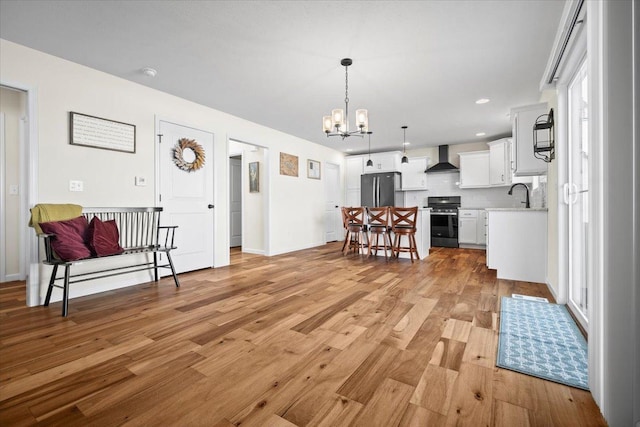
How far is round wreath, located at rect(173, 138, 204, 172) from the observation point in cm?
379

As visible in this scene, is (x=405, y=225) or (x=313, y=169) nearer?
(x=405, y=225)

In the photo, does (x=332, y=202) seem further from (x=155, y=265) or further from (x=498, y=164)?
(x=155, y=265)

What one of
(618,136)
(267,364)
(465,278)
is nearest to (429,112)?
(465,278)

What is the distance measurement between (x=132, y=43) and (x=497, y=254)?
4481mm

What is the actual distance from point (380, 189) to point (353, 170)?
40.1 inches

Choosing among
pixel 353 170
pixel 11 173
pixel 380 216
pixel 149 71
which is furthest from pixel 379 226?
pixel 11 173

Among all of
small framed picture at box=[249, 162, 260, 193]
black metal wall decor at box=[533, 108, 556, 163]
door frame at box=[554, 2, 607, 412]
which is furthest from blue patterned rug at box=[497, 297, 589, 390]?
small framed picture at box=[249, 162, 260, 193]

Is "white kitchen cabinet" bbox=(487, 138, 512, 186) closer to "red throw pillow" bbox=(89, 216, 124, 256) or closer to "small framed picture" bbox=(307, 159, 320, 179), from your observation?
"small framed picture" bbox=(307, 159, 320, 179)

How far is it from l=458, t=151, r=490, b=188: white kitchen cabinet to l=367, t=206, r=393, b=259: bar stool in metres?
2.65

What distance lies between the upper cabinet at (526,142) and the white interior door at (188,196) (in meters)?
4.03

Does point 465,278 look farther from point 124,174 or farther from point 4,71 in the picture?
point 4,71

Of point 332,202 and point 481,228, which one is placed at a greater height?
point 332,202

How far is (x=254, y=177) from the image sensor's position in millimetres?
5812

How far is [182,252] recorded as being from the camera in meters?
3.87
